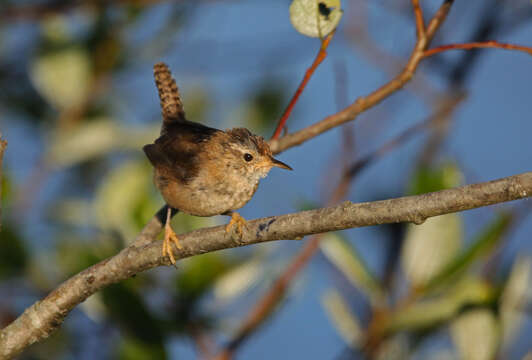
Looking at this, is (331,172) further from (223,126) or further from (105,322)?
(105,322)

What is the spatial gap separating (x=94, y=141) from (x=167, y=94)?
0.55 meters

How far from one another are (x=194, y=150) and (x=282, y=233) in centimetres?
182

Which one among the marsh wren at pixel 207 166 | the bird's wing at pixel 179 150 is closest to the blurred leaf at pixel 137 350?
the marsh wren at pixel 207 166

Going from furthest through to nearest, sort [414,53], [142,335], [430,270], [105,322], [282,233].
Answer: [105,322] → [430,270] → [142,335] → [414,53] → [282,233]

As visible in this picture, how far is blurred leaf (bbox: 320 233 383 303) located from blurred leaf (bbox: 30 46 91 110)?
2064mm

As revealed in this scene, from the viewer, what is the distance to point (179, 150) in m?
3.81

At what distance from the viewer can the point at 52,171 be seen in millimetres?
4344

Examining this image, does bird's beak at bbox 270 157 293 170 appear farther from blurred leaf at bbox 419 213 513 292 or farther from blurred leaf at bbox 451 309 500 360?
blurred leaf at bbox 451 309 500 360

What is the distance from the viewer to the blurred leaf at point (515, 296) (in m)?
3.23

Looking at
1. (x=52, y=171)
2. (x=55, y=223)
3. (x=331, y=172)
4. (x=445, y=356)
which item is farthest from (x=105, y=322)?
(x=445, y=356)

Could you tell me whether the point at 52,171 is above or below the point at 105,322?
above

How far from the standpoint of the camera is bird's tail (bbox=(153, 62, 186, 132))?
422 centimetres

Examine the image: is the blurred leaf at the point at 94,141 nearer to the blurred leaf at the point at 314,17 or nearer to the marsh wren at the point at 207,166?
the marsh wren at the point at 207,166

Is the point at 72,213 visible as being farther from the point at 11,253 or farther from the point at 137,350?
the point at 137,350
